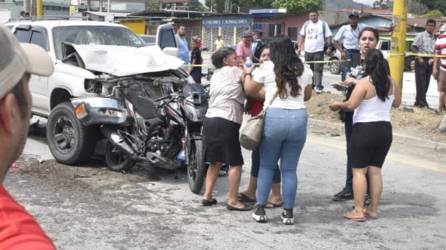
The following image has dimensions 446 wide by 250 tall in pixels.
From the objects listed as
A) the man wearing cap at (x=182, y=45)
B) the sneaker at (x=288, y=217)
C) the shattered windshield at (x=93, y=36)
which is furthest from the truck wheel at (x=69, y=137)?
the man wearing cap at (x=182, y=45)

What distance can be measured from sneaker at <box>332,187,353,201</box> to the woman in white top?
1.72 ft

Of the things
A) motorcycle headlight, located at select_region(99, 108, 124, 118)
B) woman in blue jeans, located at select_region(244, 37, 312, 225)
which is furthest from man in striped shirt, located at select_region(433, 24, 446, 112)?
motorcycle headlight, located at select_region(99, 108, 124, 118)

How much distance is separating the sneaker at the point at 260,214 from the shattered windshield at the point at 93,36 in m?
4.31

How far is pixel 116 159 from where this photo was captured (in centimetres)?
752

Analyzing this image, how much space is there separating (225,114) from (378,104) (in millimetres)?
1416

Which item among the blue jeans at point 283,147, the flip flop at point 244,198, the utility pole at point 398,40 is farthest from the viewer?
the utility pole at point 398,40

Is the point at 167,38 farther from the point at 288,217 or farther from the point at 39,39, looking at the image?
the point at 288,217

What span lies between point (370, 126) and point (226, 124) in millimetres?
1332

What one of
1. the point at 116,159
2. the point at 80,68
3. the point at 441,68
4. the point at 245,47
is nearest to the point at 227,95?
the point at 116,159

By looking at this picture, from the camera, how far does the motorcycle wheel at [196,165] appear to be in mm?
6376

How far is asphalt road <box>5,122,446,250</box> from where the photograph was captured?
512 centimetres

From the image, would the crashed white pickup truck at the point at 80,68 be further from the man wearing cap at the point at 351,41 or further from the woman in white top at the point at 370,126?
the man wearing cap at the point at 351,41

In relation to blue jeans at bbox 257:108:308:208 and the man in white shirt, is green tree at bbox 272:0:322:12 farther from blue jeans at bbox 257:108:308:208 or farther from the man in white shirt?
blue jeans at bbox 257:108:308:208

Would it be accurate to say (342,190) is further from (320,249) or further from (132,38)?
(132,38)
